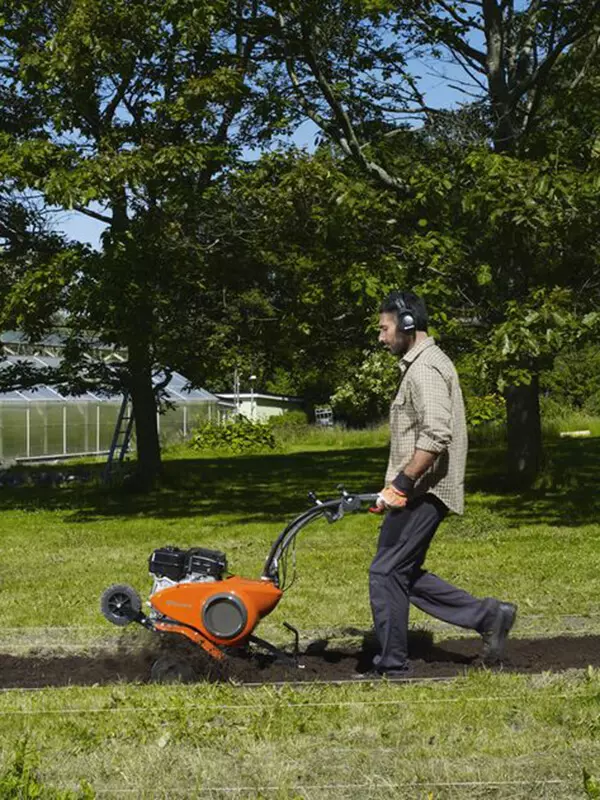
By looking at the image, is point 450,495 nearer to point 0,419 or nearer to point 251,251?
point 251,251

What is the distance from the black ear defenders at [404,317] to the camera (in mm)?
6555

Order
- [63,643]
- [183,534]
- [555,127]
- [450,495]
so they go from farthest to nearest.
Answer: [555,127] < [183,534] < [63,643] < [450,495]

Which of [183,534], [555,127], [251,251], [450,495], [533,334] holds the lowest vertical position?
[183,534]

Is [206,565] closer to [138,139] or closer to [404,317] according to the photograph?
[404,317]

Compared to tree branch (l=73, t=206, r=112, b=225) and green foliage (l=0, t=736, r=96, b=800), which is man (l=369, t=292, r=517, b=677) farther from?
tree branch (l=73, t=206, r=112, b=225)

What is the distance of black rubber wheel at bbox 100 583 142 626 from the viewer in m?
6.65

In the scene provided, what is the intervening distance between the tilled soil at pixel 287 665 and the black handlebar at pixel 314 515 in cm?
48

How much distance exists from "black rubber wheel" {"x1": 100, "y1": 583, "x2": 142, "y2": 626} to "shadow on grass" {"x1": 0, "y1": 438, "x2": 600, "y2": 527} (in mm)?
8802

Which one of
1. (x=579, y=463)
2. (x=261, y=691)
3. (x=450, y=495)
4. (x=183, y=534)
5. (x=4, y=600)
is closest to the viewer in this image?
(x=261, y=691)

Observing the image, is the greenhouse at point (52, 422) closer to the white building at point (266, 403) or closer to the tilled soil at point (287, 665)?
the white building at point (266, 403)

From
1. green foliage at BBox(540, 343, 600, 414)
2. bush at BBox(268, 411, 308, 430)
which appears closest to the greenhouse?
bush at BBox(268, 411, 308, 430)

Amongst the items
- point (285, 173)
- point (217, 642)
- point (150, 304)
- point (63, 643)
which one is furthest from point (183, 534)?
point (217, 642)

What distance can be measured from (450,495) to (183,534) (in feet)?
31.4

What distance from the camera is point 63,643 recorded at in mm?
7461
